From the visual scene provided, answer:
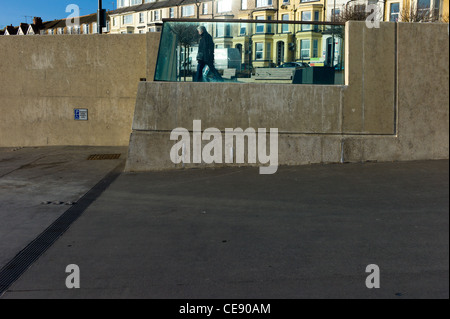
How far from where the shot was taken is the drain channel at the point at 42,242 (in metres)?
4.91

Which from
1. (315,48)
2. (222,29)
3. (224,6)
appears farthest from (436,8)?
(222,29)

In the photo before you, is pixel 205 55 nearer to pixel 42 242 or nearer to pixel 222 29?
pixel 222 29

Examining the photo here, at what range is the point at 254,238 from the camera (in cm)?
583

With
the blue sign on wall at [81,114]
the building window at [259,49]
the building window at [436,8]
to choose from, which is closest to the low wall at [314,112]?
the building window at [259,49]

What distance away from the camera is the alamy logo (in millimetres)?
9711

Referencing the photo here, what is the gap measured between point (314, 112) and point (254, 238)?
4.52m

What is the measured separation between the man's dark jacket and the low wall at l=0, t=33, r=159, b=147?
4137mm

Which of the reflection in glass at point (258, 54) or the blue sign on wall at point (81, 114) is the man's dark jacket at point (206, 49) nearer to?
the reflection in glass at point (258, 54)

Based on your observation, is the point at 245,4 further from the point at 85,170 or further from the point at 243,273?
the point at 243,273

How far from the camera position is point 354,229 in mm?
5926

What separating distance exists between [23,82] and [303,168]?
8581 mm

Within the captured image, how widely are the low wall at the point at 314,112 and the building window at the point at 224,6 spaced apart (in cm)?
5631

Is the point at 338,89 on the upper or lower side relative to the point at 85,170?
upper
